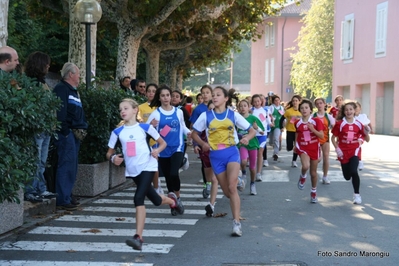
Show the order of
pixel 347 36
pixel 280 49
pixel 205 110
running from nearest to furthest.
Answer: pixel 205 110 < pixel 347 36 < pixel 280 49

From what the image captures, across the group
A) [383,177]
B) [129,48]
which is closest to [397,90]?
[129,48]

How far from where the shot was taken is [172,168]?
985 cm

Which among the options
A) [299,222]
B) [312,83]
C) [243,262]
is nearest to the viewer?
[243,262]

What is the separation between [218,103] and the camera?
8461 millimetres

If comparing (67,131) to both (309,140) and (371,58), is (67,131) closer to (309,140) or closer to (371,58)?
(309,140)

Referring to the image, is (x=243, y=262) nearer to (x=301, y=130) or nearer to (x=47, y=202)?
(x=47, y=202)

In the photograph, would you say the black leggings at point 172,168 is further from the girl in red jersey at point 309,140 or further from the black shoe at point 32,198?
the girl in red jersey at point 309,140

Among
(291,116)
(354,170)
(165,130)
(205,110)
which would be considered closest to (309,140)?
(354,170)

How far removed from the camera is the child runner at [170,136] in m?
9.70

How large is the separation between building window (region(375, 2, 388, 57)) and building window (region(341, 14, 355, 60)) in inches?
162

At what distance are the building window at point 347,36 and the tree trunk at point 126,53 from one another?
85.6 feet

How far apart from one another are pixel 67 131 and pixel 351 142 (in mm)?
4385

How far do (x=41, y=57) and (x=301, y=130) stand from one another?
440 centimetres

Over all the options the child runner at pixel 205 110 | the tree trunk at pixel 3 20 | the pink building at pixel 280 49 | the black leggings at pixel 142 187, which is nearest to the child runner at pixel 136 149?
the black leggings at pixel 142 187
